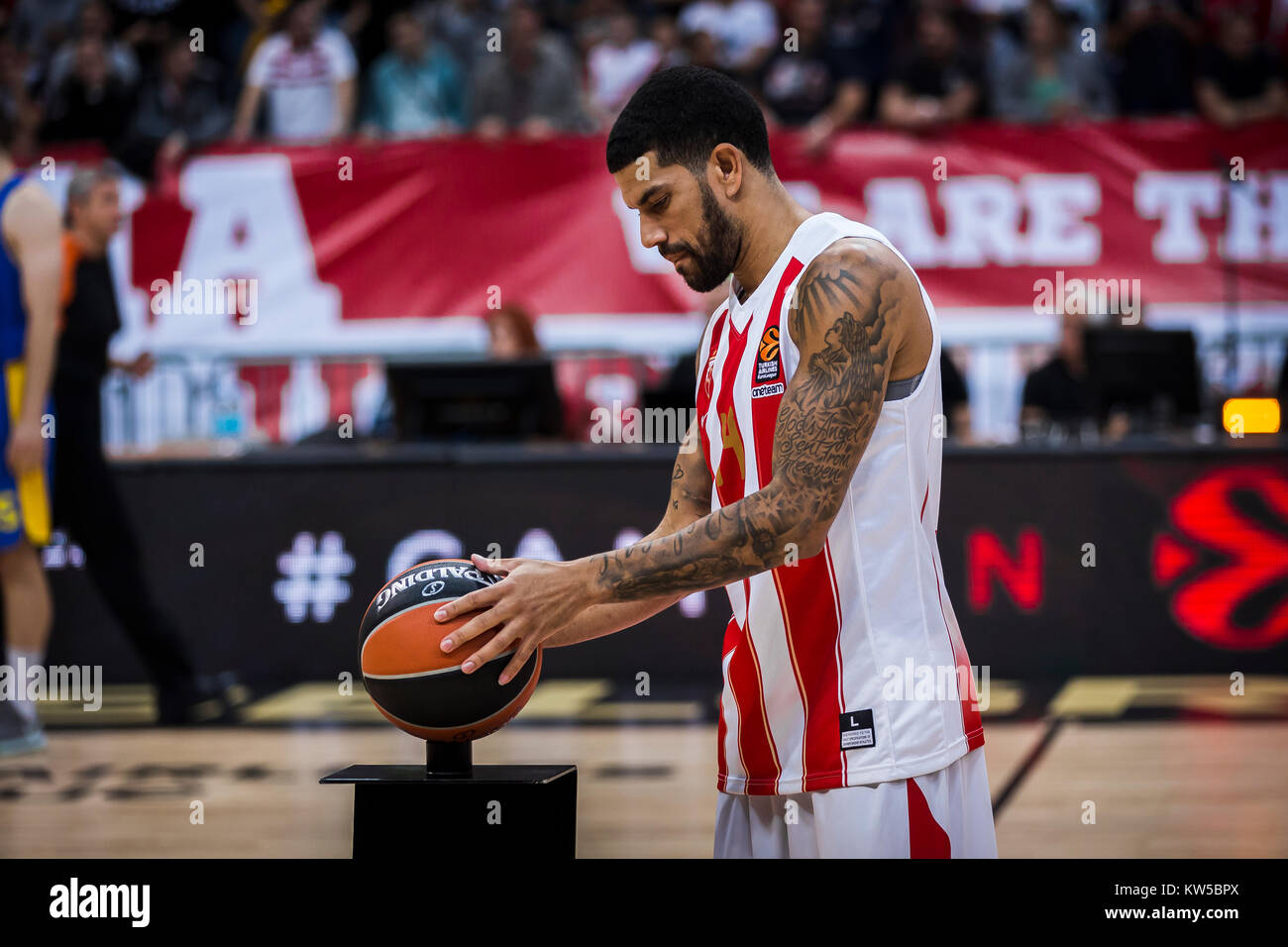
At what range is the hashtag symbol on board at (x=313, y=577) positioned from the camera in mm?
7109

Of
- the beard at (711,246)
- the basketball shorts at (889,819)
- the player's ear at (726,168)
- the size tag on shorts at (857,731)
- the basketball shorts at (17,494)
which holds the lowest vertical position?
the basketball shorts at (889,819)

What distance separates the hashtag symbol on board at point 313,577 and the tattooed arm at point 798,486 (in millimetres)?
5167

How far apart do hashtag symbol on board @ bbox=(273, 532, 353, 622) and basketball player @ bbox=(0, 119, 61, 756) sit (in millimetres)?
1722

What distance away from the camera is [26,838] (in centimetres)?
433

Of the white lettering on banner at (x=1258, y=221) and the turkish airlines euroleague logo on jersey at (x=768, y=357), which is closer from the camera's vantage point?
the turkish airlines euroleague logo on jersey at (x=768, y=357)

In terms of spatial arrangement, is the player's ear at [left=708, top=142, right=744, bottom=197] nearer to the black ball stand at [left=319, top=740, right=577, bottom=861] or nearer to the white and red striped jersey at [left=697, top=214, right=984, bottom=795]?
the white and red striped jersey at [left=697, top=214, right=984, bottom=795]

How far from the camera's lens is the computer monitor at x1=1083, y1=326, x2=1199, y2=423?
25.9ft

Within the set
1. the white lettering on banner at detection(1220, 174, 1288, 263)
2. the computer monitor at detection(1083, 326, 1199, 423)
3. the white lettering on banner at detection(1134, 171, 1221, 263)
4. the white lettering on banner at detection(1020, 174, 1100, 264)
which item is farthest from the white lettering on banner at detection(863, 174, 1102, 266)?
the computer monitor at detection(1083, 326, 1199, 423)

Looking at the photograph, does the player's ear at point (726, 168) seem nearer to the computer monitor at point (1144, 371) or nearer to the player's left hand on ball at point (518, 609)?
the player's left hand on ball at point (518, 609)

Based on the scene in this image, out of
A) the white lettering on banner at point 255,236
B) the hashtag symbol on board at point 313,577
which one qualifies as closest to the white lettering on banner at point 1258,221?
the white lettering on banner at point 255,236

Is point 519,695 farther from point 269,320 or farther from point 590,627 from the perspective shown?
point 269,320

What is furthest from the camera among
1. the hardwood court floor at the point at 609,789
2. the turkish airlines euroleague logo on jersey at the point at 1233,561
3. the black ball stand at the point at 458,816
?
the turkish airlines euroleague logo on jersey at the point at 1233,561

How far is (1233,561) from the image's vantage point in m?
6.82

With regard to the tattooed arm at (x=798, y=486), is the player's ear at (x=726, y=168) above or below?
above
